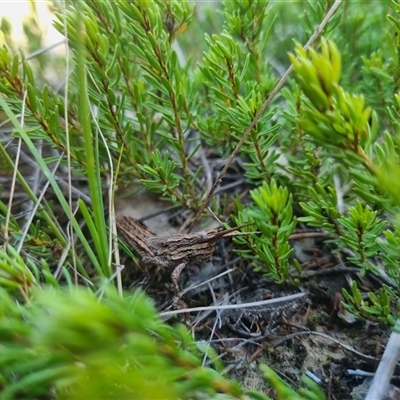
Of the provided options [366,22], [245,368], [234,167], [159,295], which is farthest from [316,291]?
[366,22]

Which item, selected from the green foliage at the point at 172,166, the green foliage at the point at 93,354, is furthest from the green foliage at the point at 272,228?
the green foliage at the point at 93,354

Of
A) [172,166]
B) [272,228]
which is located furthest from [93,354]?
[172,166]

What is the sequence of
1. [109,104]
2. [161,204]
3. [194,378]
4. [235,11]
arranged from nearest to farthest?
[194,378]
[109,104]
[235,11]
[161,204]

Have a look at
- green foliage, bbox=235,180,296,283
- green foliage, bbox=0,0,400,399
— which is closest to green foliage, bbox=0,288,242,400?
green foliage, bbox=0,0,400,399

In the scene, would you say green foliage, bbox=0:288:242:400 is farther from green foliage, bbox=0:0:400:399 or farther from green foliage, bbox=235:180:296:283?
green foliage, bbox=235:180:296:283

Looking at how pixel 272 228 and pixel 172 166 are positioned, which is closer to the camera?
pixel 272 228

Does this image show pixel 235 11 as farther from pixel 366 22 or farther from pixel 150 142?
pixel 366 22

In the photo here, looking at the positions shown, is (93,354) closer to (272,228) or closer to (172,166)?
(272,228)

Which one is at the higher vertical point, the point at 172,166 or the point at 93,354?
the point at 172,166

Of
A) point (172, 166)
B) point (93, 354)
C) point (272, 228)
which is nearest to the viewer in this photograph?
point (93, 354)

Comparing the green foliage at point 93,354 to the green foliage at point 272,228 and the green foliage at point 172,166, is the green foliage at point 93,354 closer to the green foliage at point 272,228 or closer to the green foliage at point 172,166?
the green foliage at point 172,166

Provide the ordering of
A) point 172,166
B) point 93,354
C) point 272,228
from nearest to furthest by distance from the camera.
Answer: point 93,354 < point 272,228 < point 172,166
